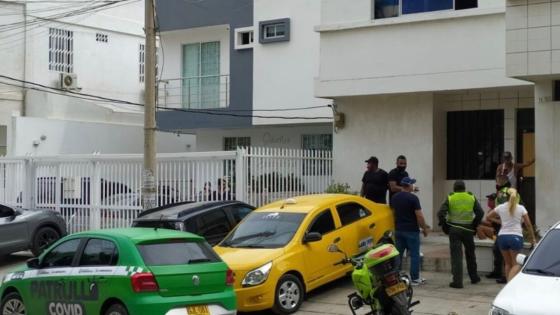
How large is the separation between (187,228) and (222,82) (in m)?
11.7

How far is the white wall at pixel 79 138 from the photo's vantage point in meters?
26.4

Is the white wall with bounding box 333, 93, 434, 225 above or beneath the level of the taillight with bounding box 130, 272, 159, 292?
above

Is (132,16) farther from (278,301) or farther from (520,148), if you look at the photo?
(278,301)

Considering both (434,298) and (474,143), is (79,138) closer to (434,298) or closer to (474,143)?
(474,143)

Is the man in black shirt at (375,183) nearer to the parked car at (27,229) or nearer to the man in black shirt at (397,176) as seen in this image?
the man in black shirt at (397,176)

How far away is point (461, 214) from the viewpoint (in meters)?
11.6

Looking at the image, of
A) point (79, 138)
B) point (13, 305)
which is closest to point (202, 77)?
point (79, 138)

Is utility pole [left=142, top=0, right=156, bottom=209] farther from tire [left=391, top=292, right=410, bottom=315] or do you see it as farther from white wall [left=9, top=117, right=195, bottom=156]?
white wall [left=9, top=117, right=195, bottom=156]

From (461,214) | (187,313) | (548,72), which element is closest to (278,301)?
(187,313)

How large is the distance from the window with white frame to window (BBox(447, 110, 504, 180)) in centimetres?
783

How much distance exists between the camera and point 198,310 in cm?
871

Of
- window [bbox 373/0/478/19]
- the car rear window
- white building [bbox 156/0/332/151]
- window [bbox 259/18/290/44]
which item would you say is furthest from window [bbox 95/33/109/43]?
the car rear window

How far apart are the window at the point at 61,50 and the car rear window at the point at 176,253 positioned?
73.3 feet

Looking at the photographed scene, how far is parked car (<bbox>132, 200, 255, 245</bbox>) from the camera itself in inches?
492
